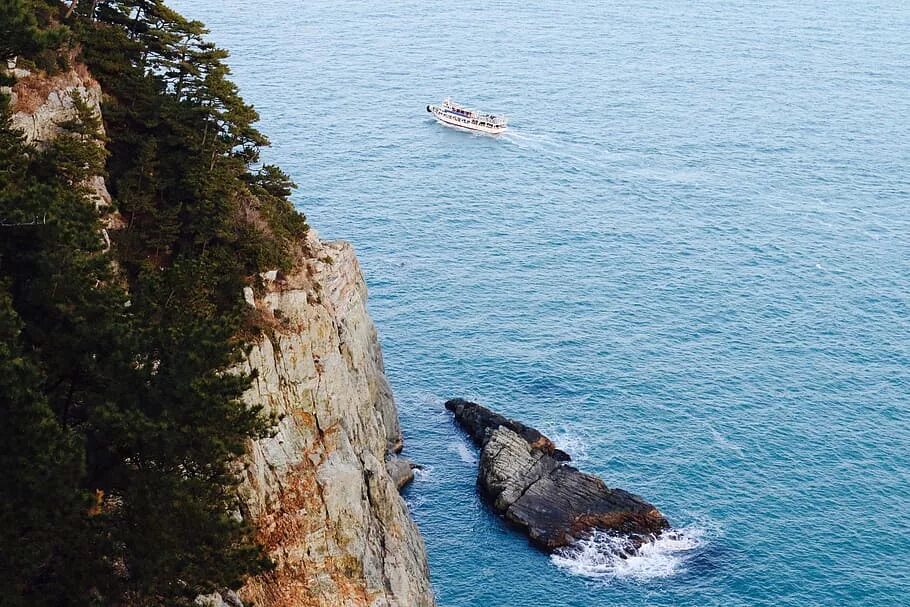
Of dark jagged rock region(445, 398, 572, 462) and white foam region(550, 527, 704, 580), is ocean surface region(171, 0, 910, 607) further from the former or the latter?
dark jagged rock region(445, 398, 572, 462)

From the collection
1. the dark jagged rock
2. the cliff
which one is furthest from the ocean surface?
the cliff

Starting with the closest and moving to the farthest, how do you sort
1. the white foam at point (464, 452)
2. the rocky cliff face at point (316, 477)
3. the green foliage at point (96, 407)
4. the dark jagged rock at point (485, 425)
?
1. the green foliage at point (96, 407)
2. the rocky cliff face at point (316, 477)
3. the white foam at point (464, 452)
4. the dark jagged rock at point (485, 425)

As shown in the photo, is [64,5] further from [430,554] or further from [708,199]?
[708,199]

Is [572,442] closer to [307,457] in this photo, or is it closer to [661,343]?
[661,343]

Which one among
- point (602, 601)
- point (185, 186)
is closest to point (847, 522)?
point (602, 601)

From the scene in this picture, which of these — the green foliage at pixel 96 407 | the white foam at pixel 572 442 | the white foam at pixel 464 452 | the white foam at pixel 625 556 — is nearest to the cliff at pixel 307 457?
the green foliage at pixel 96 407

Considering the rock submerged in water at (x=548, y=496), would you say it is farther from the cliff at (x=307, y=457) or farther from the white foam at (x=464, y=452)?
the cliff at (x=307, y=457)
